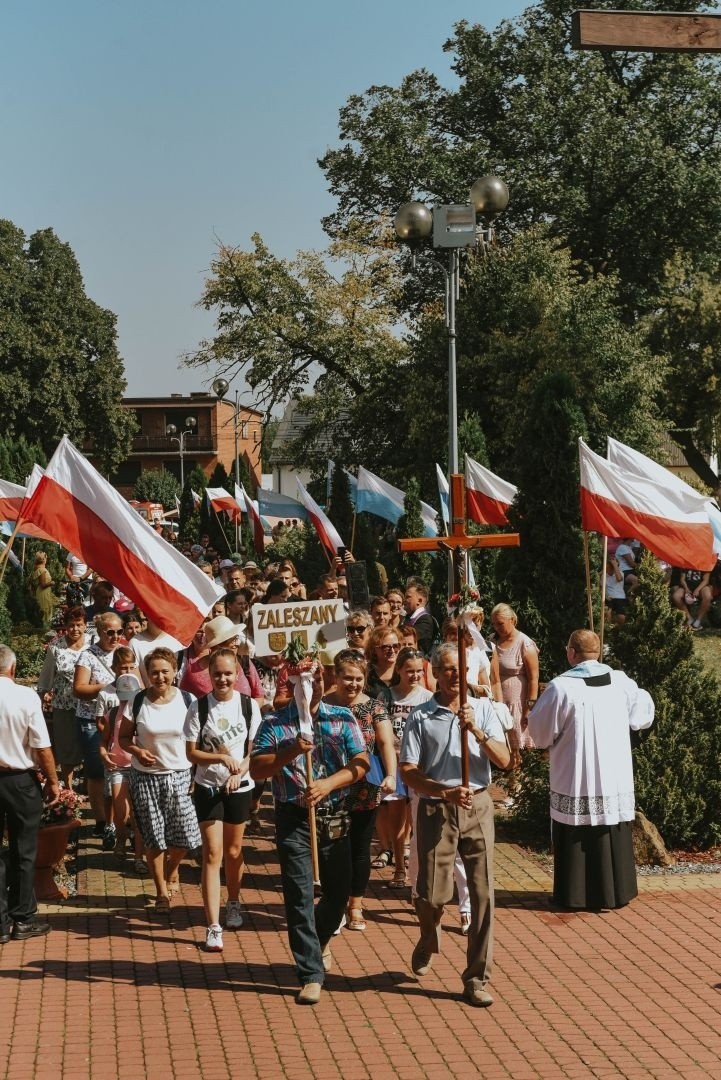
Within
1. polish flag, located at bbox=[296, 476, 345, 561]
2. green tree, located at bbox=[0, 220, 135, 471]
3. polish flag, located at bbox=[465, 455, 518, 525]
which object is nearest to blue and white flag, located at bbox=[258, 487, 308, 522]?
polish flag, located at bbox=[296, 476, 345, 561]

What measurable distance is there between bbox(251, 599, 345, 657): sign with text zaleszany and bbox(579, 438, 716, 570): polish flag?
339 cm

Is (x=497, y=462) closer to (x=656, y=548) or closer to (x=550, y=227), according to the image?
(x=550, y=227)

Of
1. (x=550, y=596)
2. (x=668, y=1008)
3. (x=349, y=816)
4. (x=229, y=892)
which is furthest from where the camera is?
(x=550, y=596)

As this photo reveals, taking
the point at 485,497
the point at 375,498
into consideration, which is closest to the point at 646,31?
the point at 485,497

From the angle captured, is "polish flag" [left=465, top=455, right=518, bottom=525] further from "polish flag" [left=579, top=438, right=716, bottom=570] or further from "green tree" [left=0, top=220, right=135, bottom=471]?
"green tree" [left=0, top=220, right=135, bottom=471]

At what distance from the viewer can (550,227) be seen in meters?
36.8

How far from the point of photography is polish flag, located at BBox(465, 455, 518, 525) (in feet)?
57.0

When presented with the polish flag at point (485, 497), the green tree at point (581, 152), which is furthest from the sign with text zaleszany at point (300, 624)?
the green tree at point (581, 152)

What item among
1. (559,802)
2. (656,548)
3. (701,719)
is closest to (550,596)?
(656,548)

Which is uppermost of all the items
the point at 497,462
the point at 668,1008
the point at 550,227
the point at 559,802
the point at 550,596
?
the point at 550,227

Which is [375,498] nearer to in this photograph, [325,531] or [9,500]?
[325,531]

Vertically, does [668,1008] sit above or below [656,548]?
below

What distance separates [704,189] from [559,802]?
1211 inches

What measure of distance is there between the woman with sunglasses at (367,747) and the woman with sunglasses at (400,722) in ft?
3.02
